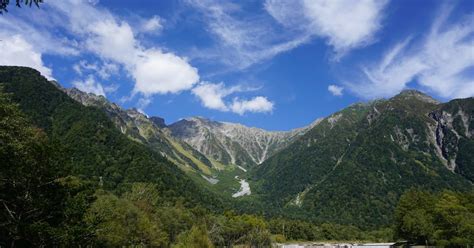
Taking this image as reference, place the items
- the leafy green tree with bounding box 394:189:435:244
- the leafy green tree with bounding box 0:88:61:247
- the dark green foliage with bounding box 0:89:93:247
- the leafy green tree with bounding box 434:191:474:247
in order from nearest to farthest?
the dark green foliage with bounding box 0:89:93:247, the leafy green tree with bounding box 0:88:61:247, the leafy green tree with bounding box 434:191:474:247, the leafy green tree with bounding box 394:189:435:244

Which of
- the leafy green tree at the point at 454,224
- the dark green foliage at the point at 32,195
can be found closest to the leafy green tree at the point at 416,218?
the leafy green tree at the point at 454,224

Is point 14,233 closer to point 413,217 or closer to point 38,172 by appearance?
point 38,172

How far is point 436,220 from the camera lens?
497 ft

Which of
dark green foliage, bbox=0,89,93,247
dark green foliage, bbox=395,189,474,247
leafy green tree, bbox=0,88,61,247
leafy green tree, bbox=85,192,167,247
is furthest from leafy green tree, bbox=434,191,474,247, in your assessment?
leafy green tree, bbox=0,88,61,247

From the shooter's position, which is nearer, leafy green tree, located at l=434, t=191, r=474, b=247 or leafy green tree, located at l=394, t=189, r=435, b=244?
leafy green tree, located at l=434, t=191, r=474, b=247

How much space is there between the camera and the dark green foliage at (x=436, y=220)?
125731 millimetres

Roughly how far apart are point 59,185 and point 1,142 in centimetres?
1633

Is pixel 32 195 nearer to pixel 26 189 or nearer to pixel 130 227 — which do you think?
pixel 26 189

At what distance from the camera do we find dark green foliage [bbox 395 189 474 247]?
413 feet

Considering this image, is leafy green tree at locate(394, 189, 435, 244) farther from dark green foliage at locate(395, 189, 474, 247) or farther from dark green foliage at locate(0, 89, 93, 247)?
dark green foliage at locate(0, 89, 93, 247)

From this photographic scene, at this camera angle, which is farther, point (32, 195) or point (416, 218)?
point (416, 218)

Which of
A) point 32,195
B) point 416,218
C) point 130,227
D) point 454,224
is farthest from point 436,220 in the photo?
point 32,195

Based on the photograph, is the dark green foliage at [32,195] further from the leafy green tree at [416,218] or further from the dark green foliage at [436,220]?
the leafy green tree at [416,218]

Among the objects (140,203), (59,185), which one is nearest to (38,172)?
(59,185)
